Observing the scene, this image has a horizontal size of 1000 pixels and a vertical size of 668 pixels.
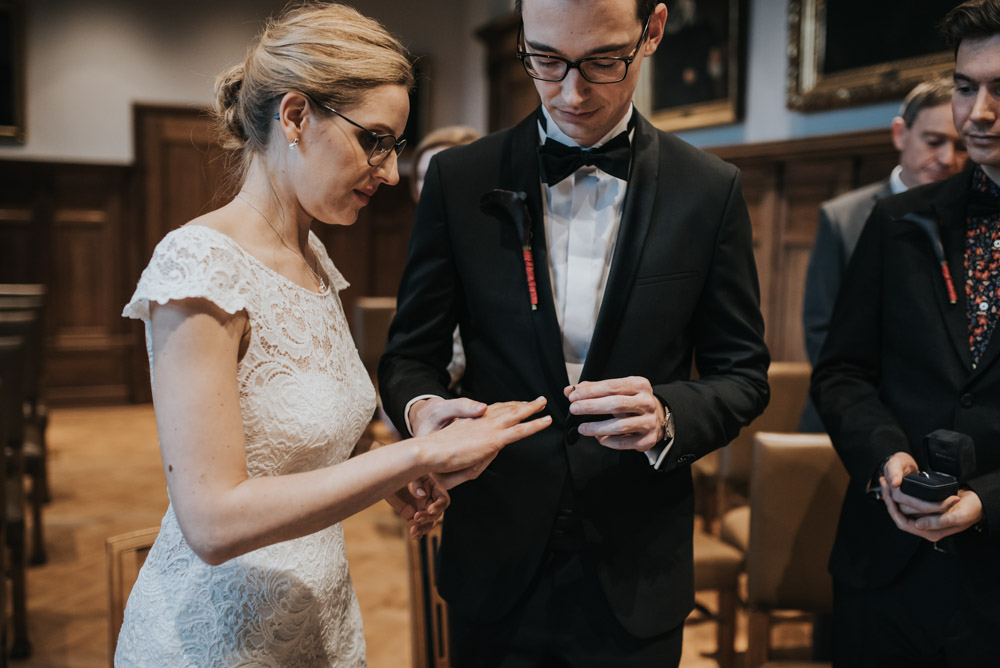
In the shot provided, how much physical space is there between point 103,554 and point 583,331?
4.17m

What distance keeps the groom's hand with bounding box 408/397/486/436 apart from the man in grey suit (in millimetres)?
1826

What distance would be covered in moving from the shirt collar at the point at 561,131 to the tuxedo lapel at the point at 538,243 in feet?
0.04

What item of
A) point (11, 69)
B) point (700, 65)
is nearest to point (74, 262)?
point (11, 69)

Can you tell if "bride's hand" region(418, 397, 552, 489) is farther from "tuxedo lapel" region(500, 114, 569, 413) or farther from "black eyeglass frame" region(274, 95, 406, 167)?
"black eyeglass frame" region(274, 95, 406, 167)

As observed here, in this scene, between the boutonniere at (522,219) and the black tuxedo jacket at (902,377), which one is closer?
the boutonniere at (522,219)

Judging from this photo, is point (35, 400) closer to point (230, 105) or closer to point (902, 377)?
point (230, 105)

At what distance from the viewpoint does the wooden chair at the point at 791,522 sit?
91.2 inches

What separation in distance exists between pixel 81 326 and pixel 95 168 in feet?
5.24

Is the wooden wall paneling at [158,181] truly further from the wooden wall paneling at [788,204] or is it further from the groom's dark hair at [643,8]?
the groom's dark hair at [643,8]

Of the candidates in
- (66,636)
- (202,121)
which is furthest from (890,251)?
(202,121)

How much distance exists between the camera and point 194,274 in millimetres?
1184

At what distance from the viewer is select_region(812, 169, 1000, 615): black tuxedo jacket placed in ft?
4.87

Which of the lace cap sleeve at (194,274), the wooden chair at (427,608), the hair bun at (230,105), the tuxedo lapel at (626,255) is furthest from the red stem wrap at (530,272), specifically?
the wooden chair at (427,608)

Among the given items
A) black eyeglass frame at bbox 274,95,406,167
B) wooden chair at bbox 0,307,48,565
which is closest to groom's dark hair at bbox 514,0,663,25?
black eyeglass frame at bbox 274,95,406,167
